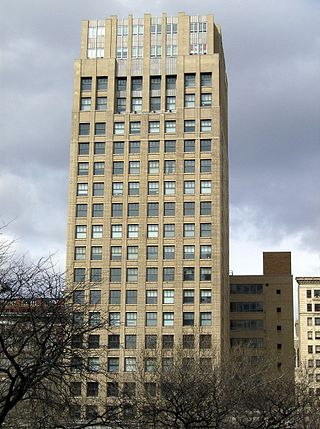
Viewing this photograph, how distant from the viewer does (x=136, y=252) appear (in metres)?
118

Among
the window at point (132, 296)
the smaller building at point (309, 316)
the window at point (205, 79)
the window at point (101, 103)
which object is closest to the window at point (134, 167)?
the window at point (101, 103)

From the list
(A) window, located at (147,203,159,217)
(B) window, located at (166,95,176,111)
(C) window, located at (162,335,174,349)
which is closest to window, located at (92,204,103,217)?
(A) window, located at (147,203,159,217)

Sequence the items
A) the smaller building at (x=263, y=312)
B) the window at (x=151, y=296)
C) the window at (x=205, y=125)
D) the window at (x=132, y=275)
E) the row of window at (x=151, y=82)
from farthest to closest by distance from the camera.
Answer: the smaller building at (x=263, y=312) → the row of window at (x=151, y=82) → the window at (x=205, y=125) → the window at (x=132, y=275) → the window at (x=151, y=296)

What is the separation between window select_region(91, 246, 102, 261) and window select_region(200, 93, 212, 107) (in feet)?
84.1

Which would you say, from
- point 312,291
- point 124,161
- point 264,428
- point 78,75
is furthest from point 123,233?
point 312,291

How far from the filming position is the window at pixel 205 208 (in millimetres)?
118125

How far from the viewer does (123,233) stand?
11906 centimetres

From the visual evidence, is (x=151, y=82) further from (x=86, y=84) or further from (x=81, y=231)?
(x=81, y=231)

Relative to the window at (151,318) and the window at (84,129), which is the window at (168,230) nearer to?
the window at (151,318)

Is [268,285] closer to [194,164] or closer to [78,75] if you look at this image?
[194,164]

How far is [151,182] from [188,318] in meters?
20.0

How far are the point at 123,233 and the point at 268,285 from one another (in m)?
28.5

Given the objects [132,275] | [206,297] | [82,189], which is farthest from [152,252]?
[82,189]

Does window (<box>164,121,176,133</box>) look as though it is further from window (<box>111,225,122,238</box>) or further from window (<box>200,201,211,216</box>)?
window (<box>111,225,122,238</box>)
